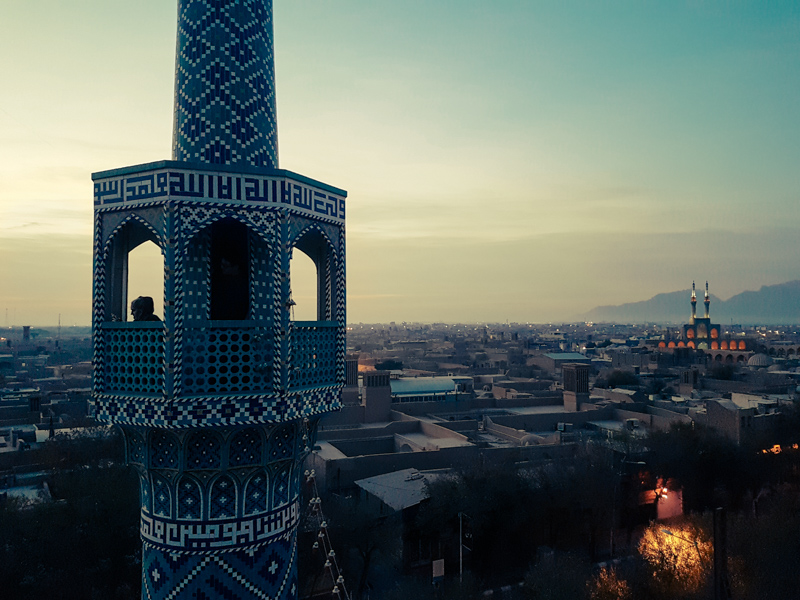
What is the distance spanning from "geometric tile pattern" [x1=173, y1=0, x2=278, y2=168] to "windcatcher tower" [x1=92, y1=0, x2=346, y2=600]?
1 cm

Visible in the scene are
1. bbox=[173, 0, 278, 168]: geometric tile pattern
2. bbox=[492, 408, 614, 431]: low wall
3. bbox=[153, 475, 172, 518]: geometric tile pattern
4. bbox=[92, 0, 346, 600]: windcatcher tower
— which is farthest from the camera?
bbox=[492, 408, 614, 431]: low wall

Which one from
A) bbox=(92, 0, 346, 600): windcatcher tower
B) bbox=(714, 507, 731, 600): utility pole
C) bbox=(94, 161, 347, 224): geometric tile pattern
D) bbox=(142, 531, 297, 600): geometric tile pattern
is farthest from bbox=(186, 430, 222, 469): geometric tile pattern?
bbox=(714, 507, 731, 600): utility pole

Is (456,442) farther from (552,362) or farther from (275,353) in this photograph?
(552,362)

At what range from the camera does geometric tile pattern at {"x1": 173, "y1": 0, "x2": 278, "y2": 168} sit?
18.8 ft

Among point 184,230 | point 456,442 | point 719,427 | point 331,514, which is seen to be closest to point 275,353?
point 184,230

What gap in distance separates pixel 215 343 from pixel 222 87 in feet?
7.42

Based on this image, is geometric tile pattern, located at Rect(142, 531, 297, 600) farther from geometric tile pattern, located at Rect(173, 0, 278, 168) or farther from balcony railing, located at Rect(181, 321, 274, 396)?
geometric tile pattern, located at Rect(173, 0, 278, 168)

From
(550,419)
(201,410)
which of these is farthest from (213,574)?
(550,419)

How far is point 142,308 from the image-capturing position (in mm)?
5859

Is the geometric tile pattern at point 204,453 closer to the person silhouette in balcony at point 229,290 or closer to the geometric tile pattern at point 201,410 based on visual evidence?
the geometric tile pattern at point 201,410

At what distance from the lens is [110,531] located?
1586 cm

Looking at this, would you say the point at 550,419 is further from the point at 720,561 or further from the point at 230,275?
the point at 230,275

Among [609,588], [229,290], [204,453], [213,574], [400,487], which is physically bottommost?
[609,588]

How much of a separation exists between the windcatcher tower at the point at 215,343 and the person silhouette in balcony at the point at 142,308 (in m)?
0.14
